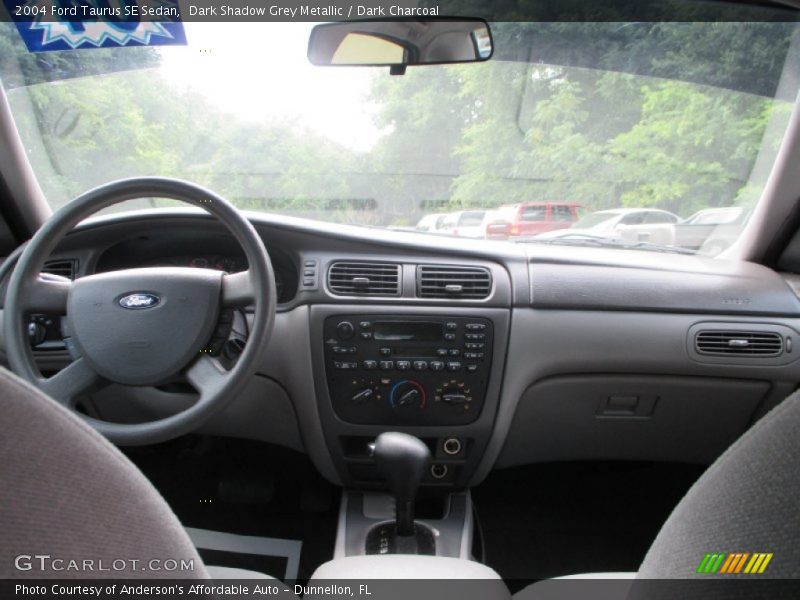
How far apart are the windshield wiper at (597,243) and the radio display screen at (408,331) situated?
580 millimetres

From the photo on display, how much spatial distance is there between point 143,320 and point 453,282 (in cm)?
95

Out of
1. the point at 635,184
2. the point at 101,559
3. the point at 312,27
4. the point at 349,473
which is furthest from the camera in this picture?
the point at 635,184

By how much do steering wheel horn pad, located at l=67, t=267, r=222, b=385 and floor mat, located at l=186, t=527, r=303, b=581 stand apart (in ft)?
3.80

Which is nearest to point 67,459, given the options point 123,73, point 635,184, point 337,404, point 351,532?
point 337,404

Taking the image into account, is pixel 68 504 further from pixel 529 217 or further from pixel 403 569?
pixel 529 217

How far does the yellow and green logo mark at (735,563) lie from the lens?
0.60 meters

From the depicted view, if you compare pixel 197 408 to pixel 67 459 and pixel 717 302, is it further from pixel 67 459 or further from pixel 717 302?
pixel 717 302

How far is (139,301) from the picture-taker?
1559 millimetres

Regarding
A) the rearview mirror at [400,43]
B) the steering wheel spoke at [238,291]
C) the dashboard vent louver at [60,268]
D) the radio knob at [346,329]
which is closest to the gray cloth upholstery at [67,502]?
the steering wheel spoke at [238,291]

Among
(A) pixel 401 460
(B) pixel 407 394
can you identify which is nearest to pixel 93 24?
(B) pixel 407 394

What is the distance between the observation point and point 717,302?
204 cm

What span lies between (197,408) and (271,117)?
4.13 ft

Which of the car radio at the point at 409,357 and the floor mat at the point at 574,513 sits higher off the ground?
the car radio at the point at 409,357

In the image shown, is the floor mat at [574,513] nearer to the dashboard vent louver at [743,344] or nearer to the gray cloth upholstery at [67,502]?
the dashboard vent louver at [743,344]
